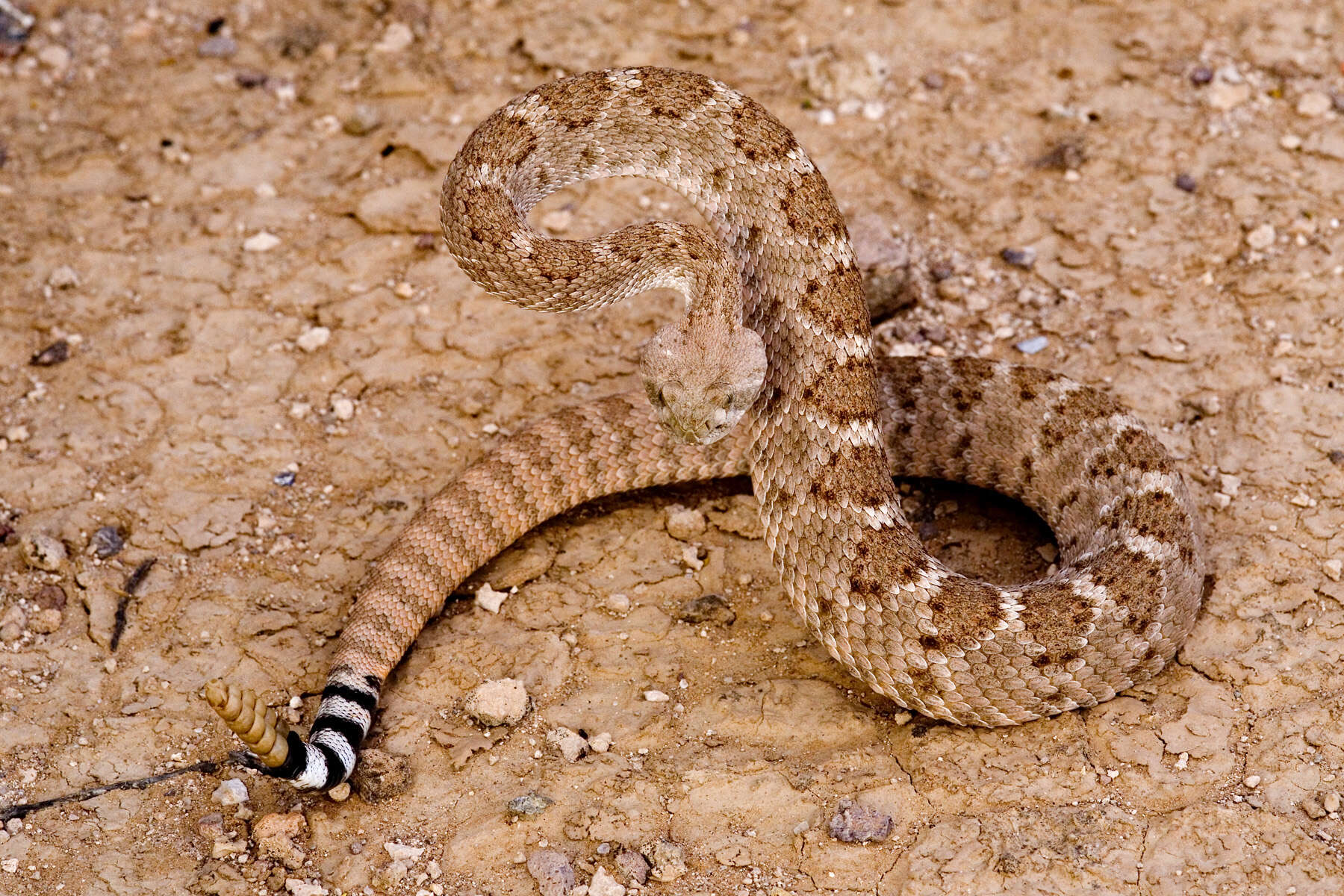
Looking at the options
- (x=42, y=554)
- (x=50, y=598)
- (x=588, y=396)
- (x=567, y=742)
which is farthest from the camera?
(x=588, y=396)

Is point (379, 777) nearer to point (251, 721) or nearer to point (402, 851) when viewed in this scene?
point (402, 851)

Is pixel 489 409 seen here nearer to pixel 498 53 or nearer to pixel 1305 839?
pixel 498 53

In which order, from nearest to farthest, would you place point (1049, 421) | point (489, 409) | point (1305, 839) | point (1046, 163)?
point (1305, 839) < point (1049, 421) < point (489, 409) < point (1046, 163)

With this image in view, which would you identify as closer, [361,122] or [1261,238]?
[1261,238]

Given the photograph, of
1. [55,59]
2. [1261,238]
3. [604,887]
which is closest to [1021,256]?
[1261,238]

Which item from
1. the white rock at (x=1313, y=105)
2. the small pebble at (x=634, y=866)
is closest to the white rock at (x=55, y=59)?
the small pebble at (x=634, y=866)

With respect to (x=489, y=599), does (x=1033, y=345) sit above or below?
above

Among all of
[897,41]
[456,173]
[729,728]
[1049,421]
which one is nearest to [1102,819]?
[729,728]
